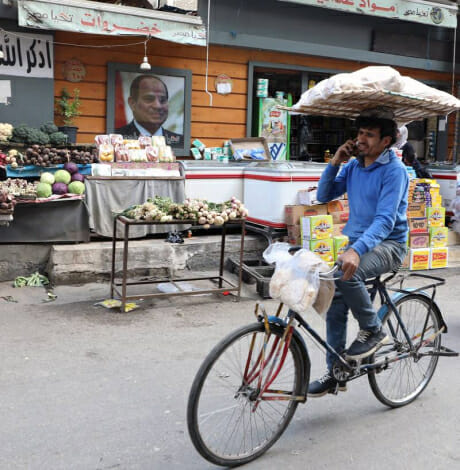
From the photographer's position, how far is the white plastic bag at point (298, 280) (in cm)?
309

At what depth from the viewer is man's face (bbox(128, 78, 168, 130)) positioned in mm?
9680

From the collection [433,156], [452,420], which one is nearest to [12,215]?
[452,420]

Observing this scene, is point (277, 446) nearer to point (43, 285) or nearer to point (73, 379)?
point (73, 379)

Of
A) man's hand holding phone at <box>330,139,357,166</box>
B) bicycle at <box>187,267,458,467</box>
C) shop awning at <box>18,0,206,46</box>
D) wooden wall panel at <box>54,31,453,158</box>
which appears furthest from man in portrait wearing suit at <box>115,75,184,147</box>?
bicycle at <box>187,267,458,467</box>

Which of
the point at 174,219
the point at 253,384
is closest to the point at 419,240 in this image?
the point at 174,219

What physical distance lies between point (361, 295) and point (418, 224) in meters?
5.40

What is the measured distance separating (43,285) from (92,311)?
1.24 metres

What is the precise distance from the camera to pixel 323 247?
7422mm

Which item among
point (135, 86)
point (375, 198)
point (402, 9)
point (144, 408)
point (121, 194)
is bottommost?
point (144, 408)

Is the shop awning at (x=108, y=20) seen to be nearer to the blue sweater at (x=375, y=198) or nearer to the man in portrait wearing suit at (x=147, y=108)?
the man in portrait wearing suit at (x=147, y=108)

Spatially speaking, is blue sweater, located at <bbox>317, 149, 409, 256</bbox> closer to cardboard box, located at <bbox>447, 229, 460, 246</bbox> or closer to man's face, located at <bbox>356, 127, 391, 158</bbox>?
man's face, located at <bbox>356, 127, 391, 158</bbox>

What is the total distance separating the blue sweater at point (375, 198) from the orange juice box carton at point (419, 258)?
4873 millimetres

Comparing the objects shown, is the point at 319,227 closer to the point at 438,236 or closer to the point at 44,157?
the point at 438,236

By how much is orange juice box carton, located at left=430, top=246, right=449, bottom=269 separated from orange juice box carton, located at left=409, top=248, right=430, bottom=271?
0.08 meters
